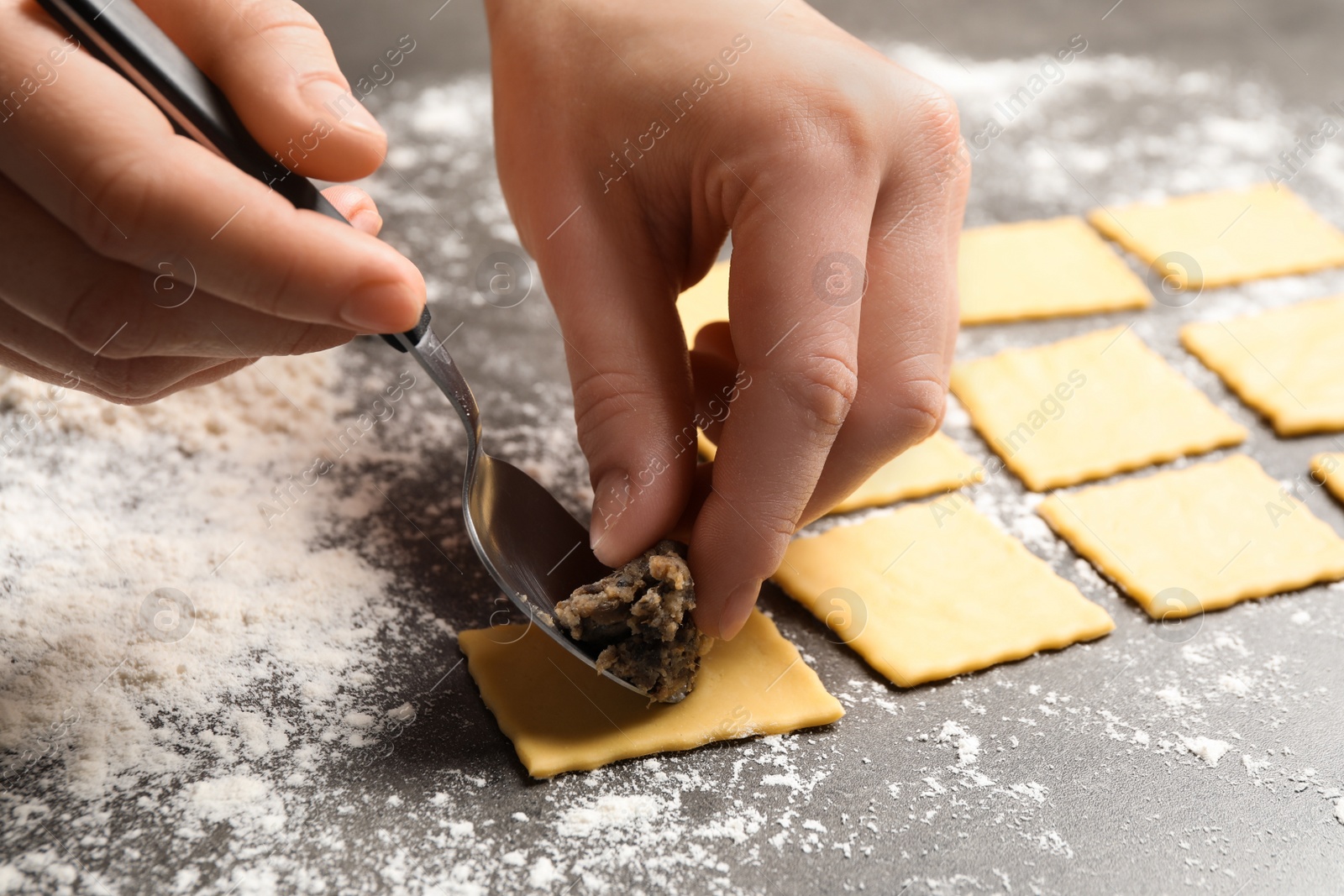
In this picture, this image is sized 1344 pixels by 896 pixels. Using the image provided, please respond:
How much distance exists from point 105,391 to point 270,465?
45cm

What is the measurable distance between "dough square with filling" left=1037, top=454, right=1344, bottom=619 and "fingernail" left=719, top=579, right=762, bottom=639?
30.9 inches

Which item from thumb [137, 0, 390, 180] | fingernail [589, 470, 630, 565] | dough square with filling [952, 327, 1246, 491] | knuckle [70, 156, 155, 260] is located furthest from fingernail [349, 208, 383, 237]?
dough square with filling [952, 327, 1246, 491]

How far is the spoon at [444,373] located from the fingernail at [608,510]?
0.13 meters

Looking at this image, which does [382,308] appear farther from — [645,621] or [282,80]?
[645,621]

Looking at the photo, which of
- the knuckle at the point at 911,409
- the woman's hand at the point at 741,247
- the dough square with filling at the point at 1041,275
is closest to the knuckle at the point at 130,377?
the woman's hand at the point at 741,247

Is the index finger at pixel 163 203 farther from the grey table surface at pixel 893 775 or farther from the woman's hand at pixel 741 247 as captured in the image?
the grey table surface at pixel 893 775

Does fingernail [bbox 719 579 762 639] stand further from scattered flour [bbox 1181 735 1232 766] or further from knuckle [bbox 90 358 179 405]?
knuckle [bbox 90 358 179 405]

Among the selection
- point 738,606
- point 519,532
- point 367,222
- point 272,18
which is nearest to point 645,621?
point 738,606

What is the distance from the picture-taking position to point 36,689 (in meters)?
1.46

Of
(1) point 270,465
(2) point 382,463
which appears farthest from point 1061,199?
(1) point 270,465

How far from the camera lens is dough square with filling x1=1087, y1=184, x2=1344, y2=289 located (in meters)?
2.65

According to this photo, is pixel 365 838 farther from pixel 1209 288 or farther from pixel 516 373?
pixel 1209 288

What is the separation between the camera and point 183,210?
108 cm

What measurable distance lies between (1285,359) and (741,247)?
63.2 inches
